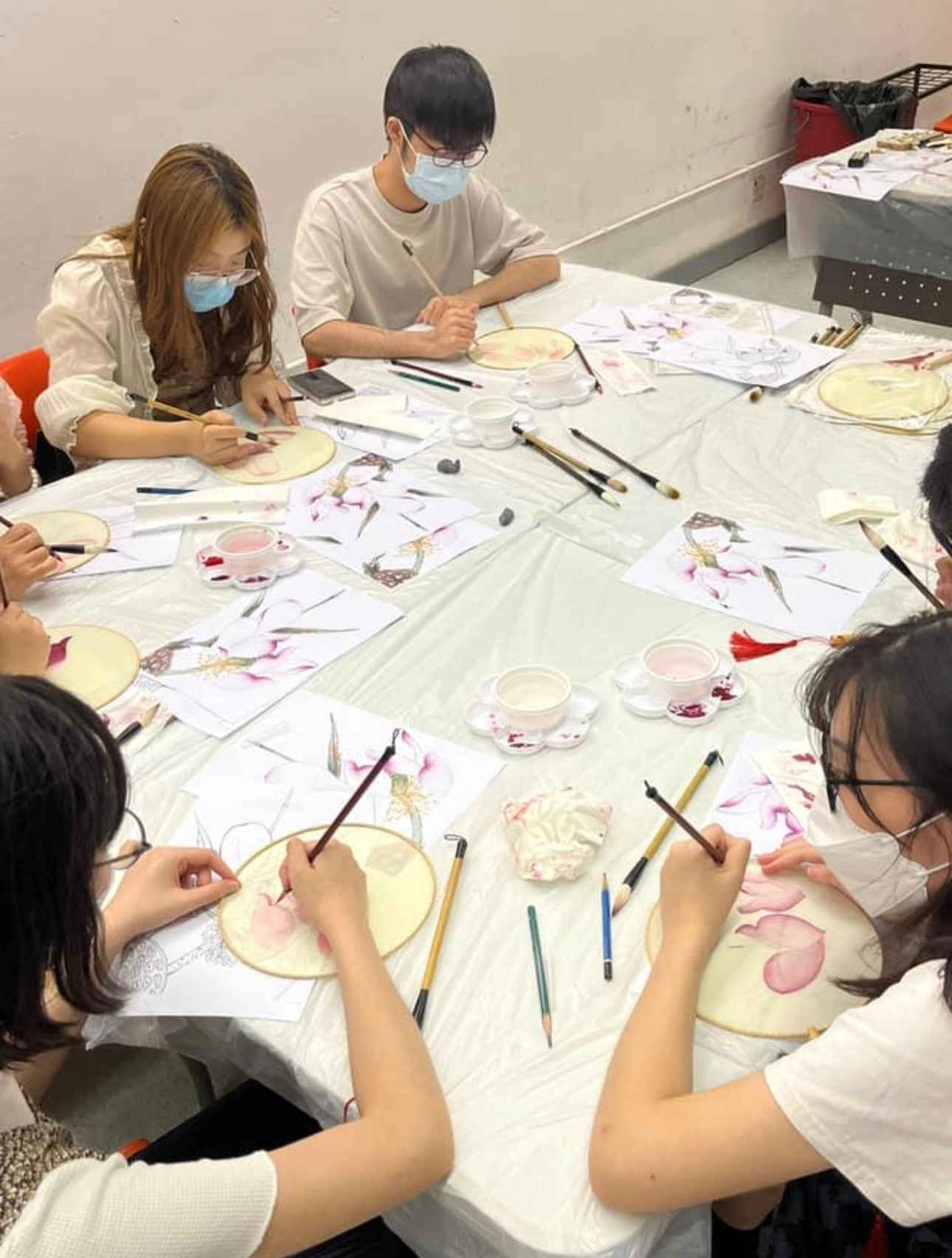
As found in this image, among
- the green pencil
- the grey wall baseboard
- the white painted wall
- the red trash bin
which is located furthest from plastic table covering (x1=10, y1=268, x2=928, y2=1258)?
the red trash bin

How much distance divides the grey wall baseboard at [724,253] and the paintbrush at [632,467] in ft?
9.12

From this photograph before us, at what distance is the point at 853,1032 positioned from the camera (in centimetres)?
78

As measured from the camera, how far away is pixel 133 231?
76.7 inches

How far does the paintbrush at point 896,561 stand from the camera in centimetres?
121

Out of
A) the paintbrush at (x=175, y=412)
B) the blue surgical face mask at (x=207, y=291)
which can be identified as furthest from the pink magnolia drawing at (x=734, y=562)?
the blue surgical face mask at (x=207, y=291)

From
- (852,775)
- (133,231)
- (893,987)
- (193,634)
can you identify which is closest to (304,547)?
(193,634)

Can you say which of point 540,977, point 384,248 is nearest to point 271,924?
point 540,977

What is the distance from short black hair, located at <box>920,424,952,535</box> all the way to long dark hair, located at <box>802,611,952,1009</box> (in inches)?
19.3

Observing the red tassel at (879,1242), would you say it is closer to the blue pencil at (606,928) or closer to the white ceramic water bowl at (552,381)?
the blue pencil at (606,928)

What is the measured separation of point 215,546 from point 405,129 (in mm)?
1130

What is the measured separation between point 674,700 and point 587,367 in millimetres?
1036

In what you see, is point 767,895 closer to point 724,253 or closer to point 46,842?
point 46,842

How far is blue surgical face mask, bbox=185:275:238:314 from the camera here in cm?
193

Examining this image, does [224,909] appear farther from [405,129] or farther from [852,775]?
[405,129]
